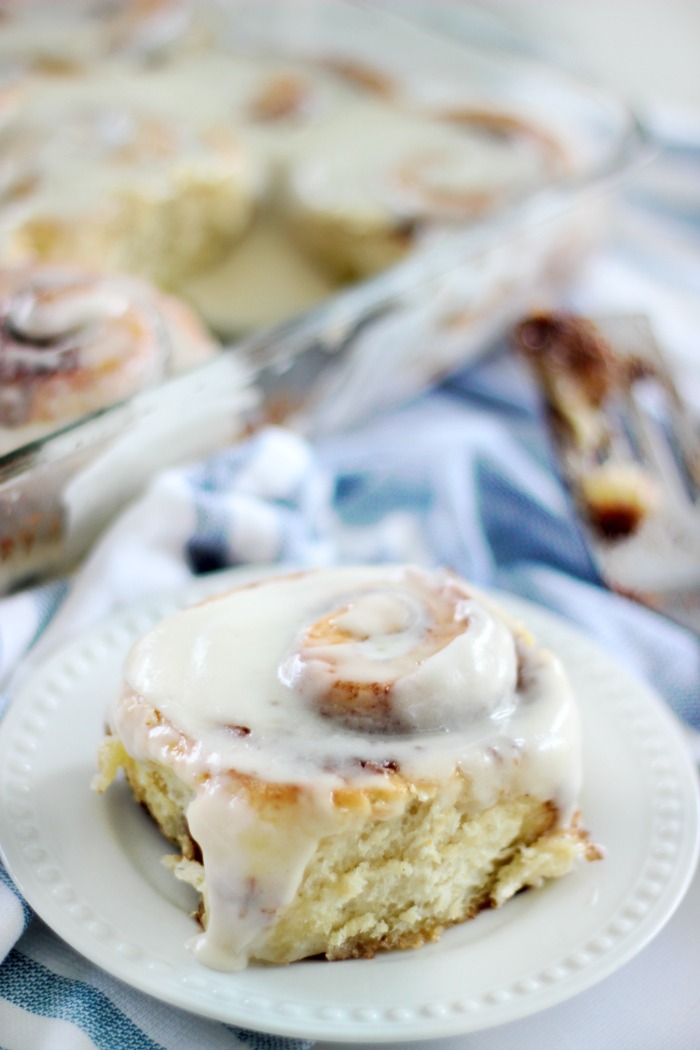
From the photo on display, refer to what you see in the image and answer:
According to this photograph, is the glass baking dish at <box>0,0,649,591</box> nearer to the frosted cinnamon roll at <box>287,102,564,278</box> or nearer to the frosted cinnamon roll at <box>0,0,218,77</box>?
the frosted cinnamon roll at <box>287,102,564,278</box>

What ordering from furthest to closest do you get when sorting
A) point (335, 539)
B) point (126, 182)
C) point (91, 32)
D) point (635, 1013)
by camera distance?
point (91, 32) → point (126, 182) → point (335, 539) → point (635, 1013)

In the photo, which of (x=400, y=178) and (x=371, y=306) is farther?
(x=400, y=178)

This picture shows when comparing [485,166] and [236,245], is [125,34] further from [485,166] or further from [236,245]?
[485,166]

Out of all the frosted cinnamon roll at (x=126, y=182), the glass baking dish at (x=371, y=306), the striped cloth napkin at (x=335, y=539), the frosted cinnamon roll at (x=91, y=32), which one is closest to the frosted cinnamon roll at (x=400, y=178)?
the glass baking dish at (x=371, y=306)

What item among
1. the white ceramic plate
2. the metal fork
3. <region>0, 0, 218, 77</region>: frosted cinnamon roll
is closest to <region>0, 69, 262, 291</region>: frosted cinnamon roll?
<region>0, 0, 218, 77</region>: frosted cinnamon roll

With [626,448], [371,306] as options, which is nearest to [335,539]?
[371,306]

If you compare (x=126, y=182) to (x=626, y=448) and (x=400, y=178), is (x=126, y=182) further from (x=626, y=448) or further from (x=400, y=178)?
(x=626, y=448)

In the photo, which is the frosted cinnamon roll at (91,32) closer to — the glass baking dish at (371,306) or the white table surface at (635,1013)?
the glass baking dish at (371,306)
